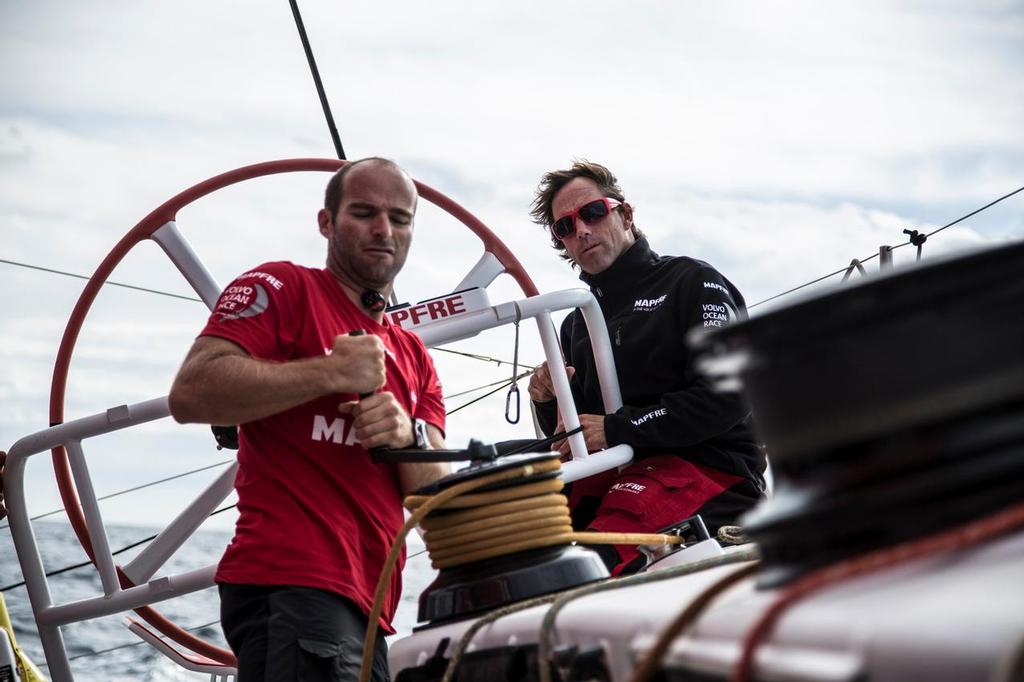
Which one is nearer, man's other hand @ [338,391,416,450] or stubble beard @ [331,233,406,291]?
man's other hand @ [338,391,416,450]

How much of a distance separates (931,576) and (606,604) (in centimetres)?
44

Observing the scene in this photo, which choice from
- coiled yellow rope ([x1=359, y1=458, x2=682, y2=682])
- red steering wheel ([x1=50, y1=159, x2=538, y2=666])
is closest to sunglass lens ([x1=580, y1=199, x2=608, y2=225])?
red steering wheel ([x1=50, y1=159, x2=538, y2=666])

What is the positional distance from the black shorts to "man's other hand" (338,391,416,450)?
25 cm

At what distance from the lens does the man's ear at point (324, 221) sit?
219 cm

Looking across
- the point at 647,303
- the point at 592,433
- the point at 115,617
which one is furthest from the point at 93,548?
the point at 115,617

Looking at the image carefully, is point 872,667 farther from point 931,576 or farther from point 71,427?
point 71,427

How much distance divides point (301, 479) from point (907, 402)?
130 centimetres

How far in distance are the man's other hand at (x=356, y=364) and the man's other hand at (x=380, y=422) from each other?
26 mm

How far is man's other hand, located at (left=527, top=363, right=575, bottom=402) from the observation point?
2945 mm

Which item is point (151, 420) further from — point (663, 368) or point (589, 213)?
point (589, 213)

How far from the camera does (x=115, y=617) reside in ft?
42.4

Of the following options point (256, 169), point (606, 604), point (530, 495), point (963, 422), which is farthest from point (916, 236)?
point (963, 422)

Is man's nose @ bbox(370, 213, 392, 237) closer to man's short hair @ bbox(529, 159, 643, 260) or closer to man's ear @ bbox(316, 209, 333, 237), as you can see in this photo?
man's ear @ bbox(316, 209, 333, 237)

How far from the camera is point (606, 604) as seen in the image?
1032mm
